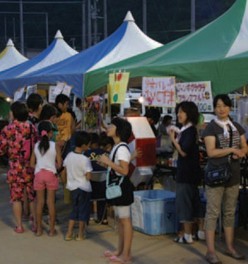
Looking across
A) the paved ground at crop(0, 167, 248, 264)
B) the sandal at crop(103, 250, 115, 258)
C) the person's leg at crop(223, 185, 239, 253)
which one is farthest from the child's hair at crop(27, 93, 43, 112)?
the person's leg at crop(223, 185, 239, 253)

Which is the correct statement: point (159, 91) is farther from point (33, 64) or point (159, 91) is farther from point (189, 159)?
point (33, 64)

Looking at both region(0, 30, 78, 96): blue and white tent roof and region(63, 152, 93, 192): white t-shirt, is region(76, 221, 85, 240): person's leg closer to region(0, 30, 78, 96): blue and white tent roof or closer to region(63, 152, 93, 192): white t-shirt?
region(63, 152, 93, 192): white t-shirt

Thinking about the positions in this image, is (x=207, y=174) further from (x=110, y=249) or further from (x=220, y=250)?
(x=110, y=249)

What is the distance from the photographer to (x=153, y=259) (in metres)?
5.75

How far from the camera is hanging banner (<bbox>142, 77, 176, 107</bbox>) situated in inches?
258

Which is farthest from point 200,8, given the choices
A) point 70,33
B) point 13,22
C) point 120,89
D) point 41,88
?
point 120,89

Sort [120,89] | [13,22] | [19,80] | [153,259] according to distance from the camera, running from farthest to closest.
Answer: [13,22], [19,80], [120,89], [153,259]

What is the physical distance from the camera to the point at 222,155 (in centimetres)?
520

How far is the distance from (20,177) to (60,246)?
1.16 metres

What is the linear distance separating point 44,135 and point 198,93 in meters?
2.08

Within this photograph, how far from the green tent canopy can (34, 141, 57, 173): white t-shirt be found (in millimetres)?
1575

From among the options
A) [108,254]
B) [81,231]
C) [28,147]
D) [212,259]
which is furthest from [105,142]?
[212,259]

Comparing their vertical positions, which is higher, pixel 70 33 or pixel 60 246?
pixel 70 33

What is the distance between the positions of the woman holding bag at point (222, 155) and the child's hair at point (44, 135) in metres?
2.27
